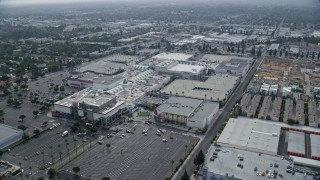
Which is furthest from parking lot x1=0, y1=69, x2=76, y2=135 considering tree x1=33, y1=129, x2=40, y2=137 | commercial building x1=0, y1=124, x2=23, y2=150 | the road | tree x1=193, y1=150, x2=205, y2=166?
tree x1=193, y1=150, x2=205, y2=166

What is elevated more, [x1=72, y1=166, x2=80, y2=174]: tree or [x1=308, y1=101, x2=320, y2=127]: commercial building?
[x1=308, y1=101, x2=320, y2=127]: commercial building

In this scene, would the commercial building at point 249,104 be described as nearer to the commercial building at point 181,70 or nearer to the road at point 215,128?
the road at point 215,128

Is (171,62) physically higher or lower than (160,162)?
higher

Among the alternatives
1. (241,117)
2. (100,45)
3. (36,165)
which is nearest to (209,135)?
(241,117)

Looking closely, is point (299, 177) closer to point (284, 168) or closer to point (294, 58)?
point (284, 168)

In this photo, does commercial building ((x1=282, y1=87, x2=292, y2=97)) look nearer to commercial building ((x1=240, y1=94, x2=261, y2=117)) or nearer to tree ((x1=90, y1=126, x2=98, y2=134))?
commercial building ((x1=240, y1=94, x2=261, y2=117))

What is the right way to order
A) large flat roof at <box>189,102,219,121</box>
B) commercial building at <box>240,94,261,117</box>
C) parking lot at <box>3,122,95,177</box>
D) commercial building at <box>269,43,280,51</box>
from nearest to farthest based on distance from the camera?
parking lot at <box>3,122,95,177</box> → large flat roof at <box>189,102,219,121</box> → commercial building at <box>240,94,261,117</box> → commercial building at <box>269,43,280,51</box>

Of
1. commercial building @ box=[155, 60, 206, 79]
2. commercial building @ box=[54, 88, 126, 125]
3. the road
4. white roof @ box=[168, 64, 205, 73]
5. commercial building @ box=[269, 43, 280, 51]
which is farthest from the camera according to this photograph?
commercial building @ box=[269, 43, 280, 51]
